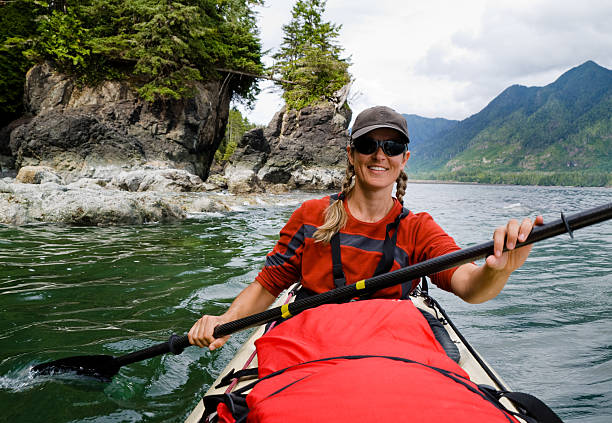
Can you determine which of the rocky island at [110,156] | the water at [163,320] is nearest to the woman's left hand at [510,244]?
the water at [163,320]

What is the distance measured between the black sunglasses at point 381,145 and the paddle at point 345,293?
78cm

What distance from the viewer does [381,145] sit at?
2248 mm

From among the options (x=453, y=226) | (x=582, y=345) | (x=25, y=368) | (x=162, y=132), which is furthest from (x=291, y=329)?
(x=162, y=132)

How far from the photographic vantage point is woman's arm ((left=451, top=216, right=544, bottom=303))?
4.90ft

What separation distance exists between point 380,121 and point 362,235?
727 millimetres

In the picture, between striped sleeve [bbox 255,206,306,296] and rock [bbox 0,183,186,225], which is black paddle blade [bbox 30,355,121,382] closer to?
striped sleeve [bbox 255,206,306,296]

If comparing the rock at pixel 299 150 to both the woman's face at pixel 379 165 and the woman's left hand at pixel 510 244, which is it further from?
the woman's left hand at pixel 510 244

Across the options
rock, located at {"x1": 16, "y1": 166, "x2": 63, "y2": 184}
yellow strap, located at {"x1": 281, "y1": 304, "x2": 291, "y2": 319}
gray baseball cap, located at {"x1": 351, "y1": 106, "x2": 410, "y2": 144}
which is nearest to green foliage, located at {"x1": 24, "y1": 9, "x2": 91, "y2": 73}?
rock, located at {"x1": 16, "y1": 166, "x2": 63, "y2": 184}

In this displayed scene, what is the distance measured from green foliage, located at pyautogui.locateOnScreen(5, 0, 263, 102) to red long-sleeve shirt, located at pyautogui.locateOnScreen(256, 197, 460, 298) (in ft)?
63.3

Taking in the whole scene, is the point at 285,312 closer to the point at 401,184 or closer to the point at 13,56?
the point at 401,184

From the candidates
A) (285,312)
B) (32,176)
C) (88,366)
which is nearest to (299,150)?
(32,176)

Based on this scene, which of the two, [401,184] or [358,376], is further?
[401,184]

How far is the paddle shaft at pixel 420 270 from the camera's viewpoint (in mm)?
1432

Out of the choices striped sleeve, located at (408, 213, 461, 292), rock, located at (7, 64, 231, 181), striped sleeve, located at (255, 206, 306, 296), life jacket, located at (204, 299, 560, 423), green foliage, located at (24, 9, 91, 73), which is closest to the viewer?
life jacket, located at (204, 299, 560, 423)
